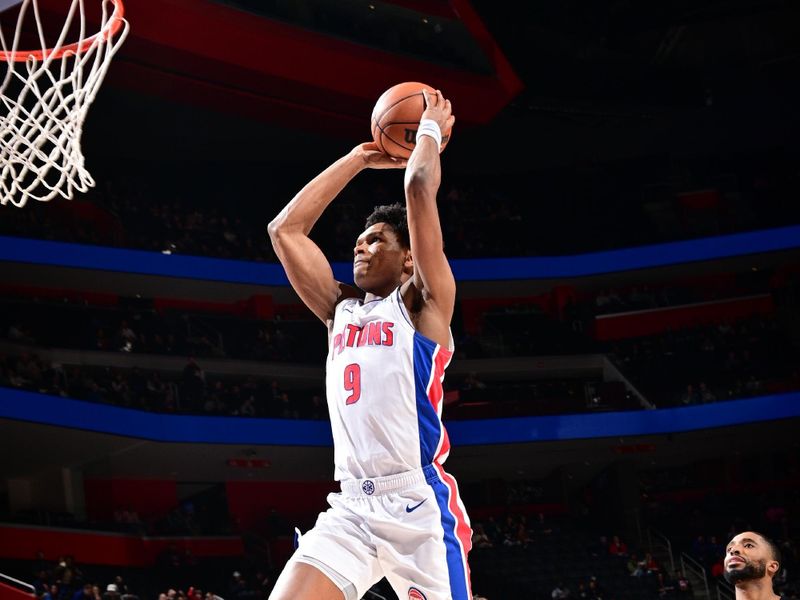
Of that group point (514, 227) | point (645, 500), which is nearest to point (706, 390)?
point (645, 500)

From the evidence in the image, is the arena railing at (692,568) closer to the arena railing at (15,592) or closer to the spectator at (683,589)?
the spectator at (683,589)

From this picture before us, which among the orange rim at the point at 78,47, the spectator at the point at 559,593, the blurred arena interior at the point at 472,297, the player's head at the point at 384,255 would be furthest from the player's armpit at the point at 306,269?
the spectator at the point at 559,593

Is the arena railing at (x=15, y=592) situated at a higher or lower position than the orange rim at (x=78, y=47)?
lower

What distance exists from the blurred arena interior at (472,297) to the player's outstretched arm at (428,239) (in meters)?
12.4

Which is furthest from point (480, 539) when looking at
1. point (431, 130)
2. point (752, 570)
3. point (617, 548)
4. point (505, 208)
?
point (431, 130)

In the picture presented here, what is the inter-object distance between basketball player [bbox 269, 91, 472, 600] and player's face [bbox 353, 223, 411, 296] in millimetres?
15

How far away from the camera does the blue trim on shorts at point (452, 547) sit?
4.29m

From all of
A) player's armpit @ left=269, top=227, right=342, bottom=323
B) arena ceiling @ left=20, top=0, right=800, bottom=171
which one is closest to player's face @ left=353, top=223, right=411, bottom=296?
player's armpit @ left=269, top=227, right=342, bottom=323

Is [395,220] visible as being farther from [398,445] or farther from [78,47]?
[78,47]

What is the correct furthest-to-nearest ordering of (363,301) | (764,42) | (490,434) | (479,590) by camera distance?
(764,42) < (490,434) < (479,590) < (363,301)

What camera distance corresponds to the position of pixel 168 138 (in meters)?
26.2

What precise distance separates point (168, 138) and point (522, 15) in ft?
29.6

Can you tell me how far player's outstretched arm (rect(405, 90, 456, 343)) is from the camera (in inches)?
172

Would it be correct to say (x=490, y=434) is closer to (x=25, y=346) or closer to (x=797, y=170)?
(x=25, y=346)
